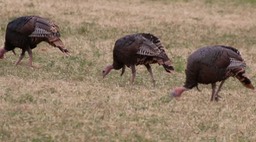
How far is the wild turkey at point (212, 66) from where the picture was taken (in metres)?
11.3

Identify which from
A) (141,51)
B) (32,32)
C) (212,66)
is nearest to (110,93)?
(141,51)

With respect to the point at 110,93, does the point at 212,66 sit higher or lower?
higher

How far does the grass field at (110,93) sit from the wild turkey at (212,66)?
1.14ft

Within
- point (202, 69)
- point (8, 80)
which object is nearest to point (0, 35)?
point (8, 80)

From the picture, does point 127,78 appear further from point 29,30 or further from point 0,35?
point 0,35

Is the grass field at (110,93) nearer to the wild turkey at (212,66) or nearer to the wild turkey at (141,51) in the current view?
the wild turkey at (212,66)

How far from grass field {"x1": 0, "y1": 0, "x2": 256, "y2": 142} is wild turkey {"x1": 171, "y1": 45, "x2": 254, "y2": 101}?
1.14 feet

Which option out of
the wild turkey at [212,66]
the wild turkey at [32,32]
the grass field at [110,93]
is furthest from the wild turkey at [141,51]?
the wild turkey at [32,32]

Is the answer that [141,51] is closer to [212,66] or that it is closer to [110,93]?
[110,93]

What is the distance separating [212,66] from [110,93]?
1.66m

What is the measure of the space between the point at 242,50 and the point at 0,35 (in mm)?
6051

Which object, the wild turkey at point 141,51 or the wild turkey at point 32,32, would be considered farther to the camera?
the wild turkey at point 32,32

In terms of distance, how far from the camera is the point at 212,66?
11.3 m

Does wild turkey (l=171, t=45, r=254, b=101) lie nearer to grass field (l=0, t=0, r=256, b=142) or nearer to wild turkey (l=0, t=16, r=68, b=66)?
grass field (l=0, t=0, r=256, b=142)
